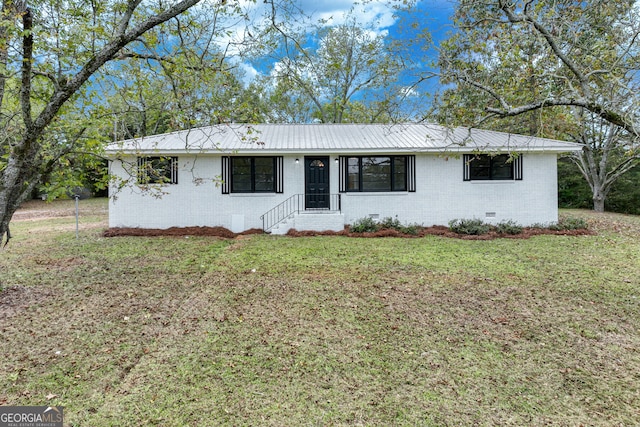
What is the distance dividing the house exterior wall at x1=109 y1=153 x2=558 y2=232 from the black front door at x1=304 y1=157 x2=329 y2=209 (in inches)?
7.8

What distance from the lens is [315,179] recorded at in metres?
11.0

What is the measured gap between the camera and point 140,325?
398cm

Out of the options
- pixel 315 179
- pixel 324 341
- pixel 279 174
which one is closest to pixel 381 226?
pixel 315 179

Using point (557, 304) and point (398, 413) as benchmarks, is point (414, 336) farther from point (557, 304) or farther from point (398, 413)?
point (557, 304)

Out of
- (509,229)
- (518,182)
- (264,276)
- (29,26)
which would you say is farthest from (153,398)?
(518,182)

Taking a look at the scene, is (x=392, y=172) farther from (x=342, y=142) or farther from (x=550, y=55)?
(x=550, y=55)

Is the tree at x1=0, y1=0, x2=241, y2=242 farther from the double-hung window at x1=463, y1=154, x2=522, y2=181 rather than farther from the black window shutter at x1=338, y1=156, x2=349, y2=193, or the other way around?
the double-hung window at x1=463, y1=154, x2=522, y2=181

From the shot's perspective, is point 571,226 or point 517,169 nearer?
point 571,226

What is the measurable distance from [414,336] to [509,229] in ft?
27.1

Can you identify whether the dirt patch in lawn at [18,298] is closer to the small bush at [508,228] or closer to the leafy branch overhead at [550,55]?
the leafy branch overhead at [550,55]

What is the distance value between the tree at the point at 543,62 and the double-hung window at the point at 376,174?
3.90 metres

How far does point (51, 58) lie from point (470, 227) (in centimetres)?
1083

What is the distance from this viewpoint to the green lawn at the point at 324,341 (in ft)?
8.34

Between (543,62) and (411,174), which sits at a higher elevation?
(543,62)
